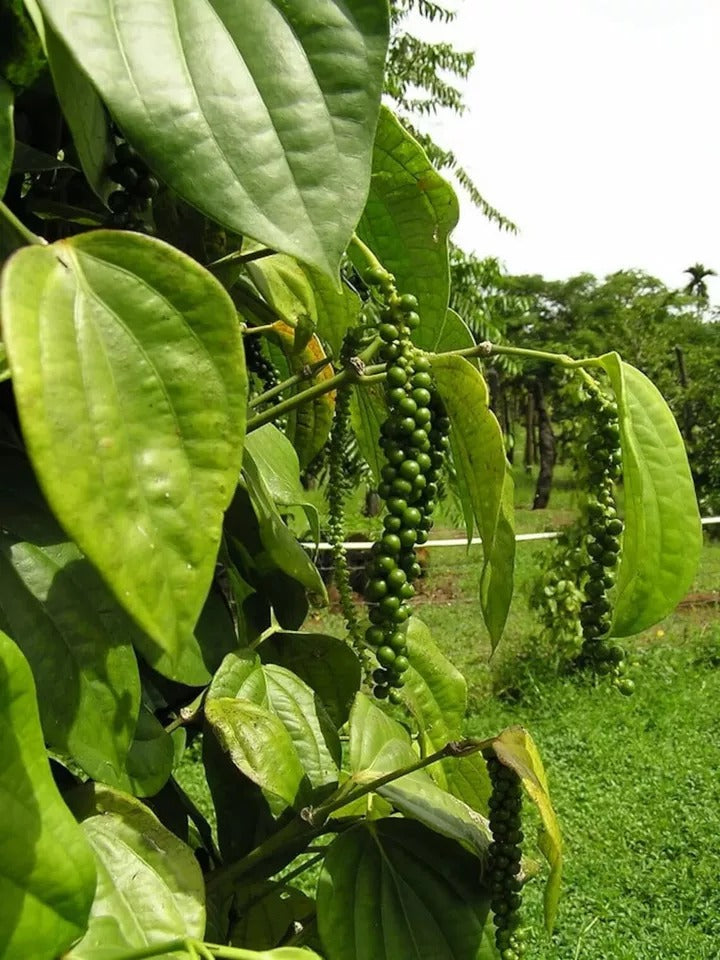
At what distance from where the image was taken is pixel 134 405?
0.83 ft

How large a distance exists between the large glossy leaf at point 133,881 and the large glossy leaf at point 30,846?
0.07m

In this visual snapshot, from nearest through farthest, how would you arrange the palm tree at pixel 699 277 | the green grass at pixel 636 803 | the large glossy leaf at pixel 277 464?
1. the large glossy leaf at pixel 277 464
2. the green grass at pixel 636 803
3. the palm tree at pixel 699 277

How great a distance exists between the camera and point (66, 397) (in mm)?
231

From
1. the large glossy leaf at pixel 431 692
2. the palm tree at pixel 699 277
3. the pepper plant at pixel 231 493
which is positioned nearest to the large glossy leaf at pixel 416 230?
the pepper plant at pixel 231 493

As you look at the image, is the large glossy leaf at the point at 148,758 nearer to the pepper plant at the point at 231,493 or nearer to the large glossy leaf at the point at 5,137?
the pepper plant at the point at 231,493

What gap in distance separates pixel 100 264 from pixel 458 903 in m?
0.41

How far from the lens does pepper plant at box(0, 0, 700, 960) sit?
253 mm

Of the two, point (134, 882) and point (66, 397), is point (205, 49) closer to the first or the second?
point (66, 397)

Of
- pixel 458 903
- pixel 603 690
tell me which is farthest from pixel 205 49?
pixel 603 690

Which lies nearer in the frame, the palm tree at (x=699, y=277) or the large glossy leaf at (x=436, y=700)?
the large glossy leaf at (x=436, y=700)

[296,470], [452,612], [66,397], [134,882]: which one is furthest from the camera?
[452,612]

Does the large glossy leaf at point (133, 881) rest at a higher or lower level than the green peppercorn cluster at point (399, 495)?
lower

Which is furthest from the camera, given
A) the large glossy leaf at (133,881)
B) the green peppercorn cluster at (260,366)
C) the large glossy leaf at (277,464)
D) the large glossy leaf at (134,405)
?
the green peppercorn cluster at (260,366)

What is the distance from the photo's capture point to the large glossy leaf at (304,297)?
57 centimetres
